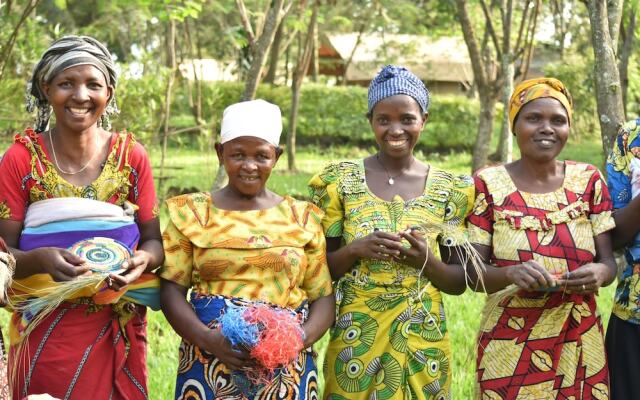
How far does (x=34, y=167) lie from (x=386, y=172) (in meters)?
1.47

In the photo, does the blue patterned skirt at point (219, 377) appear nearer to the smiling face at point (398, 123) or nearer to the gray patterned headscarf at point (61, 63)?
the smiling face at point (398, 123)

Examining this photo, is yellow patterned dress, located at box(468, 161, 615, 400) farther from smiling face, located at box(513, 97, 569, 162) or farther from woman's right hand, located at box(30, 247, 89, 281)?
woman's right hand, located at box(30, 247, 89, 281)

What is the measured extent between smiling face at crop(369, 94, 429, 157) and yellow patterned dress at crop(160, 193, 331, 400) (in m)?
0.48

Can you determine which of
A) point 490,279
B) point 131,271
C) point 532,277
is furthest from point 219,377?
point 532,277

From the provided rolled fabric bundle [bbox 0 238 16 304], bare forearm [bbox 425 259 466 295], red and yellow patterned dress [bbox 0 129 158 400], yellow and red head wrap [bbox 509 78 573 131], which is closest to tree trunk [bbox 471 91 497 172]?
yellow and red head wrap [bbox 509 78 573 131]

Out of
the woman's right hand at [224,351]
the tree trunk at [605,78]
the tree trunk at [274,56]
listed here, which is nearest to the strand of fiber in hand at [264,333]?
the woman's right hand at [224,351]

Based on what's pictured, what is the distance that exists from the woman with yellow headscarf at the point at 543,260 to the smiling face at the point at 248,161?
93cm

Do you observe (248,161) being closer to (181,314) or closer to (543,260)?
(181,314)

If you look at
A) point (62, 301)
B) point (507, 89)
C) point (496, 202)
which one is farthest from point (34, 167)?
point (507, 89)

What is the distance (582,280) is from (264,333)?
1278mm

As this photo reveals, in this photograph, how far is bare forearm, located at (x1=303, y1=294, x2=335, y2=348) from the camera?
322cm

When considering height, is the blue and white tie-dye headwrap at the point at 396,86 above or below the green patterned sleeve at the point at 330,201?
above

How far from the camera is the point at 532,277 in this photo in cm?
315

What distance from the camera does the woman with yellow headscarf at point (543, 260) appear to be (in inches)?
132
